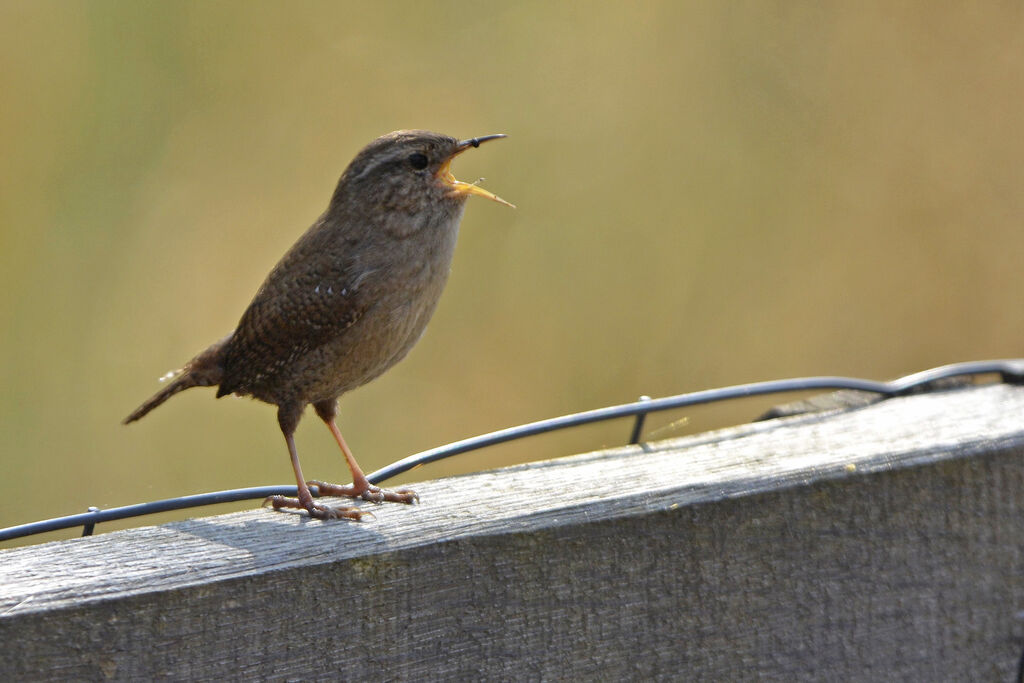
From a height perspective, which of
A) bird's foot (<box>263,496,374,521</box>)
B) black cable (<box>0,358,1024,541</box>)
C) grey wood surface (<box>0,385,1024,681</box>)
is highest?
black cable (<box>0,358,1024,541</box>)

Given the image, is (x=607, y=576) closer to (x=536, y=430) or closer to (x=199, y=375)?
(x=536, y=430)

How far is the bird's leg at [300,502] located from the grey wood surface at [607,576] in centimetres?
5

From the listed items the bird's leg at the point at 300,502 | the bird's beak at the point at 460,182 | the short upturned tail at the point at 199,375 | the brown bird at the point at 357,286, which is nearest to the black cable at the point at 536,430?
the bird's leg at the point at 300,502

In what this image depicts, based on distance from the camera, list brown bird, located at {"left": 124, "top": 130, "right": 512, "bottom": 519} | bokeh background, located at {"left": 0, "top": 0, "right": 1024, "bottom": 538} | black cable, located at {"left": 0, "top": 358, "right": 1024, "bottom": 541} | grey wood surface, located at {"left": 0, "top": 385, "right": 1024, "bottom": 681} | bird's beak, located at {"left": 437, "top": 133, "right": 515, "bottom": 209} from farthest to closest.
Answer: bokeh background, located at {"left": 0, "top": 0, "right": 1024, "bottom": 538}, bird's beak, located at {"left": 437, "top": 133, "right": 515, "bottom": 209}, brown bird, located at {"left": 124, "top": 130, "right": 512, "bottom": 519}, black cable, located at {"left": 0, "top": 358, "right": 1024, "bottom": 541}, grey wood surface, located at {"left": 0, "top": 385, "right": 1024, "bottom": 681}

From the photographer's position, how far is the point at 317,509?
5.85ft

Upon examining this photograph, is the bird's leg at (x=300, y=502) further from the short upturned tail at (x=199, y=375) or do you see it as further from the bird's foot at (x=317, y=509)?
the short upturned tail at (x=199, y=375)

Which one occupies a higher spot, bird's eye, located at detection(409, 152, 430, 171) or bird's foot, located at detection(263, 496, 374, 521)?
bird's eye, located at detection(409, 152, 430, 171)

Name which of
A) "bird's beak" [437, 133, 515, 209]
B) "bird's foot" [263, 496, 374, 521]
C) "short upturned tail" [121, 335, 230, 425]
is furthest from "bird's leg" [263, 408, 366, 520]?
"bird's beak" [437, 133, 515, 209]

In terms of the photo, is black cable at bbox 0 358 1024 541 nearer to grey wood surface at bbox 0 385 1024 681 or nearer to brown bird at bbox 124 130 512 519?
grey wood surface at bbox 0 385 1024 681

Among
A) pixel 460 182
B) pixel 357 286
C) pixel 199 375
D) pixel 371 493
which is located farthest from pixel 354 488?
pixel 460 182

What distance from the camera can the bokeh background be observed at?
3.59 meters

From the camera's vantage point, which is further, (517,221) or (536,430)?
(517,221)

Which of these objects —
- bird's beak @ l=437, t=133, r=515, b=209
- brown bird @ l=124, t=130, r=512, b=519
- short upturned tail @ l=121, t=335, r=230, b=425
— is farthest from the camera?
short upturned tail @ l=121, t=335, r=230, b=425

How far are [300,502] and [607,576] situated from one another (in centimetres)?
62
